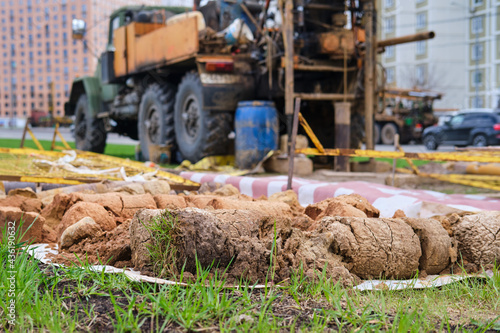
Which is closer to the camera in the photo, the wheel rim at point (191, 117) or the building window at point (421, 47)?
the wheel rim at point (191, 117)

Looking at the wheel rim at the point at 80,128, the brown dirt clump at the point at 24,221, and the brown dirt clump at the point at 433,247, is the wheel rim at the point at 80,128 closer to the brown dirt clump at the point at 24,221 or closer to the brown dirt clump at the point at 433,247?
the brown dirt clump at the point at 24,221

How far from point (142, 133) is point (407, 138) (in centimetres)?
1676

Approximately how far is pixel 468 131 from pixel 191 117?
14.5m

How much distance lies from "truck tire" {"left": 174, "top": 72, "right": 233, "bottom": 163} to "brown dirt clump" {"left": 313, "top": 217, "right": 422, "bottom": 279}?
6655 mm

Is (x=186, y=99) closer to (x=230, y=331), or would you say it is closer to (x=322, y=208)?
(x=322, y=208)

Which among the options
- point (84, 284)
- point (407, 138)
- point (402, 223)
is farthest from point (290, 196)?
point (407, 138)

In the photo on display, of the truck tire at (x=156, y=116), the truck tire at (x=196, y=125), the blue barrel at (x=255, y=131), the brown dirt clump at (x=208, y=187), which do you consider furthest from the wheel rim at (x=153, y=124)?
the brown dirt clump at (x=208, y=187)

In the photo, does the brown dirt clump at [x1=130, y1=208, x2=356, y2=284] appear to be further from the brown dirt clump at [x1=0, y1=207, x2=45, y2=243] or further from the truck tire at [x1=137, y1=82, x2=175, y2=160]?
the truck tire at [x1=137, y1=82, x2=175, y2=160]

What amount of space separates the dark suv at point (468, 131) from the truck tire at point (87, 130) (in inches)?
503

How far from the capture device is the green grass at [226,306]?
2053 millimetres

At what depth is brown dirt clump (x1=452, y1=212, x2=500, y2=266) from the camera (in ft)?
10.2

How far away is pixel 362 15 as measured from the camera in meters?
9.52

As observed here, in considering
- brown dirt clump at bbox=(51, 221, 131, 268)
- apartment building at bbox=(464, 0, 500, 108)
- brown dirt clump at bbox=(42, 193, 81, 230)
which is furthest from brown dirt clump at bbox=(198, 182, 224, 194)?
apartment building at bbox=(464, 0, 500, 108)

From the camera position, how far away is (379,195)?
5020mm
